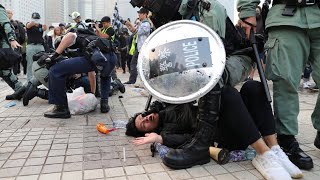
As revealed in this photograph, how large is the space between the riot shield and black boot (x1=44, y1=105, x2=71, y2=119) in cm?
224

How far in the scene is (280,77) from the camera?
2502 mm

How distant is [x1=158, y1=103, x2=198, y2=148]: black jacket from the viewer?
2.73 metres

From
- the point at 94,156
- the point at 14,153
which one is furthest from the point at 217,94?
the point at 14,153

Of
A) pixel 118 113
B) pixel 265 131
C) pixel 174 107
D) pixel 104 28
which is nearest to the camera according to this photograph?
pixel 265 131

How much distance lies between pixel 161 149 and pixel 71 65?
214 centimetres

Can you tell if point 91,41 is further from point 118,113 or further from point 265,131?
point 265,131

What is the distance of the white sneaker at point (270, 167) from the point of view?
214 centimetres

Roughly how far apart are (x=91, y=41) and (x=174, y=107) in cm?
182

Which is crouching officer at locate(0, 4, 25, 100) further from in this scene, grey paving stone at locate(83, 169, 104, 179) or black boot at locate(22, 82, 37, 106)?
grey paving stone at locate(83, 169, 104, 179)

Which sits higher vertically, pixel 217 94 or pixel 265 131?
pixel 217 94

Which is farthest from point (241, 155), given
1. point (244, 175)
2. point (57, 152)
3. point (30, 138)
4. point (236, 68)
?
point (30, 138)

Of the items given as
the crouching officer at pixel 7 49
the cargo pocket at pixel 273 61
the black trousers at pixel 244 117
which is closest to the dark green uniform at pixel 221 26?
the black trousers at pixel 244 117

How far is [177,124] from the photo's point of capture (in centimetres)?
297

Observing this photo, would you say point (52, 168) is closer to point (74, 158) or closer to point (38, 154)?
point (74, 158)
